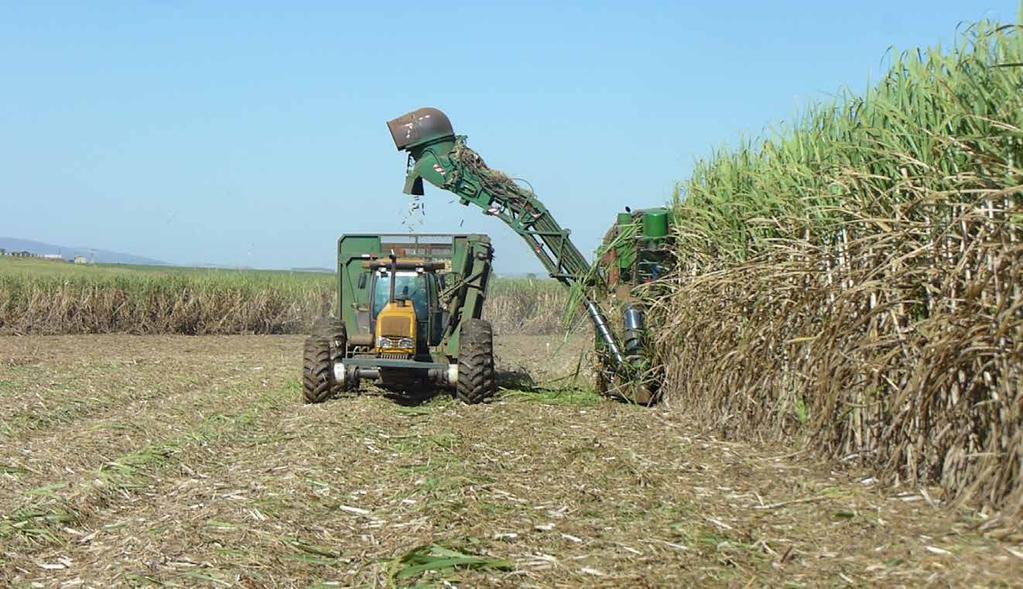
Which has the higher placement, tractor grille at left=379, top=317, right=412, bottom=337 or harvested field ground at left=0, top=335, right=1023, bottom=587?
tractor grille at left=379, top=317, right=412, bottom=337

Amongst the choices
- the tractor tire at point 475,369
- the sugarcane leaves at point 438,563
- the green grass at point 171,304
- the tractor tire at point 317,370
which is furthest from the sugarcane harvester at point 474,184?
the green grass at point 171,304

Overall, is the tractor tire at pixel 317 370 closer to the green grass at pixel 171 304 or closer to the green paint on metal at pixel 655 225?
the green paint on metal at pixel 655 225

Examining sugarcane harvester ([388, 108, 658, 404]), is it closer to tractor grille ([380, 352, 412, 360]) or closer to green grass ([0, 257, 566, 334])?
tractor grille ([380, 352, 412, 360])

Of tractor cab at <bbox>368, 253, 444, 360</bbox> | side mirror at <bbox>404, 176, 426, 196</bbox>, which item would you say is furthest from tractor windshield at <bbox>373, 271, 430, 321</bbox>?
side mirror at <bbox>404, 176, 426, 196</bbox>

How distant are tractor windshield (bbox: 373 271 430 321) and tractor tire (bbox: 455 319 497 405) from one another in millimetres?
887

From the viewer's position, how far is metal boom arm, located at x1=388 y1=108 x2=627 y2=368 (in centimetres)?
1247

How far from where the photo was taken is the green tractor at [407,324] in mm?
11766

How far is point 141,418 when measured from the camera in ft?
35.7

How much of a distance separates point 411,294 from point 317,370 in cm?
154

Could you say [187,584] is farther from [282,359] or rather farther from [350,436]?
[282,359]

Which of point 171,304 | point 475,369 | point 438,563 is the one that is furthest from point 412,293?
point 171,304

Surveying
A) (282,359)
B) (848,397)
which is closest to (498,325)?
(282,359)

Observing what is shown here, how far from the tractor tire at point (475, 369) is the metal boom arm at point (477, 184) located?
4.34 feet

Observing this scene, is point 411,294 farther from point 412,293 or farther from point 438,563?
point 438,563
